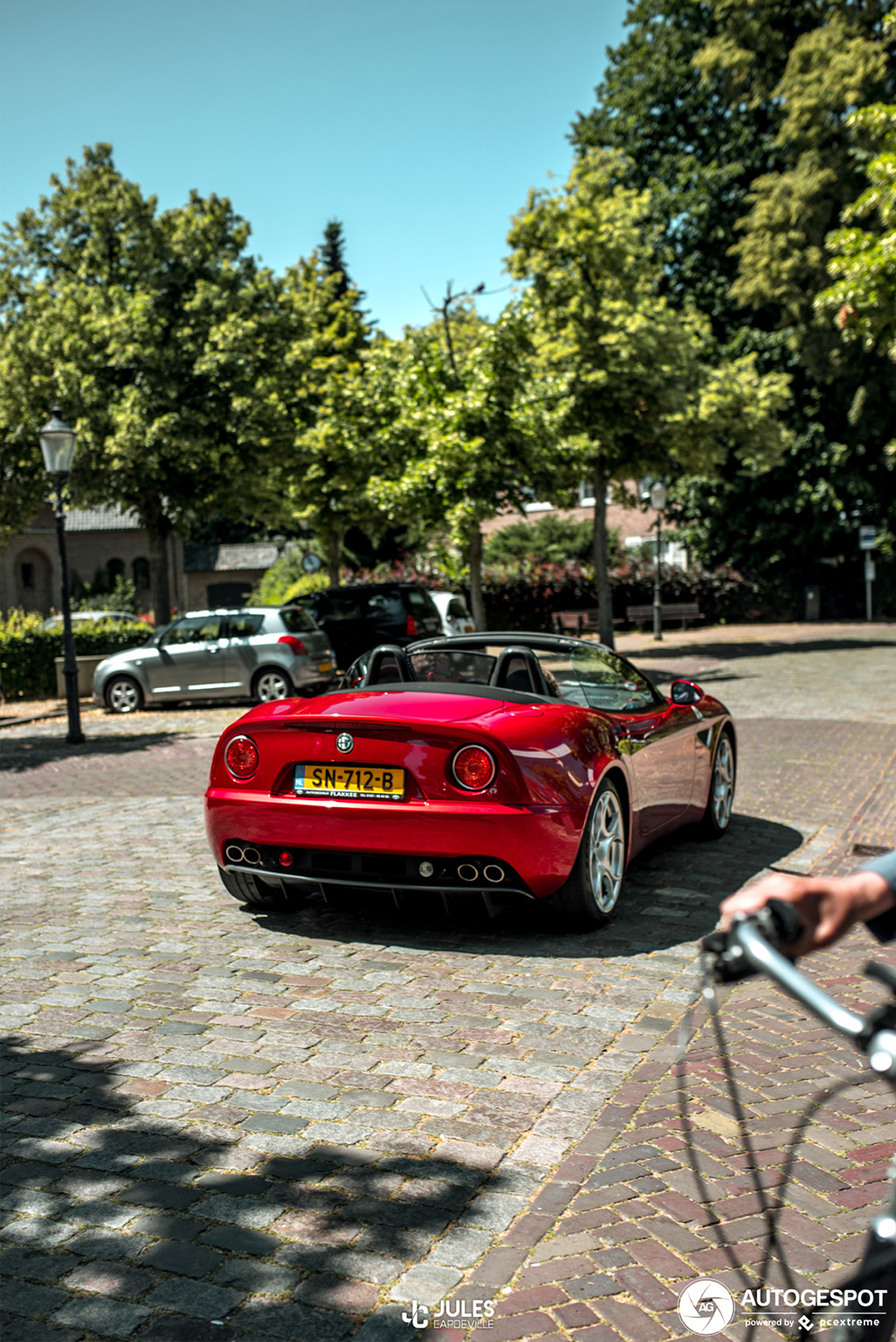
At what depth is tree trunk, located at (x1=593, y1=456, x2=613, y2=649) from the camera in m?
26.3

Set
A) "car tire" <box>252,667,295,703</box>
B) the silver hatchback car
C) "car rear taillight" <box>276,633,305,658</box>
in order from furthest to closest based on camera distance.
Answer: "car tire" <box>252,667,295,703</box> → the silver hatchback car → "car rear taillight" <box>276,633,305,658</box>

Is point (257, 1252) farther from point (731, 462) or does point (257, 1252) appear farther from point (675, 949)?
point (731, 462)

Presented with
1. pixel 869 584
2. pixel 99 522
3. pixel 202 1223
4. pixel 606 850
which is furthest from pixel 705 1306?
pixel 99 522

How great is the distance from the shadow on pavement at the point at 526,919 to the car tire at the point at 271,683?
1264cm

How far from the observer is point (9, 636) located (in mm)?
22438

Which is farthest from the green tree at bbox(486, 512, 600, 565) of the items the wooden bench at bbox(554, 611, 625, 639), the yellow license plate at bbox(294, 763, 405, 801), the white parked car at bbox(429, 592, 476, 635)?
the yellow license plate at bbox(294, 763, 405, 801)

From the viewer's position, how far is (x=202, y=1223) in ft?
9.94

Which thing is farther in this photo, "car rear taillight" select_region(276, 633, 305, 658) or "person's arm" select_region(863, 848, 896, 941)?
"car rear taillight" select_region(276, 633, 305, 658)

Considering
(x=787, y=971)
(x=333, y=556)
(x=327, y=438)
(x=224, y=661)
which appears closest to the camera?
(x=787, y=971)

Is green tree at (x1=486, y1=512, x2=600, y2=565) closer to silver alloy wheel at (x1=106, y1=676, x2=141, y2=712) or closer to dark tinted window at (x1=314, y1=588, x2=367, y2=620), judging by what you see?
dark tinted window at (x1=314, y1=588, x2=367, y2=620)

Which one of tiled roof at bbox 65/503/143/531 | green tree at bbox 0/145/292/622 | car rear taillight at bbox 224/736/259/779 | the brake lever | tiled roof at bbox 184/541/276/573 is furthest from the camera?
tiled roof at bbox 184/541/276/573

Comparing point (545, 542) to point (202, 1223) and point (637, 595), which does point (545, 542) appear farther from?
point (202, 1223)

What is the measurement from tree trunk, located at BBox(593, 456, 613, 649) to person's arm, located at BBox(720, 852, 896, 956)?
24.6 metres

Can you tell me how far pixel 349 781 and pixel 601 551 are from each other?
21.9 m
